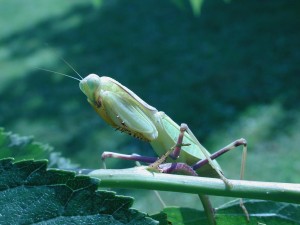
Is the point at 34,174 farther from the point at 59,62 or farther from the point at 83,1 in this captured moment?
the point at 83,1

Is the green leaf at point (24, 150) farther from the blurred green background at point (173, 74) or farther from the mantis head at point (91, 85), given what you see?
the blurred green background at point (173, 74)

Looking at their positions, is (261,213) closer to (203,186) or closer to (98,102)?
(203,186)

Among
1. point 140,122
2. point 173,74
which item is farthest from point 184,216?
point 173,74

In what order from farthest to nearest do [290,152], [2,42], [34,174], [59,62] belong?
[2,42] < [59,62] < [290,152] < [34,174]

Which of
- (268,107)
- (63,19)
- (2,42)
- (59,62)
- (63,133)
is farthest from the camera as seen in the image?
(63,19)

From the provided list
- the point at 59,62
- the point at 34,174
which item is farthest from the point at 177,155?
the point at 59,62

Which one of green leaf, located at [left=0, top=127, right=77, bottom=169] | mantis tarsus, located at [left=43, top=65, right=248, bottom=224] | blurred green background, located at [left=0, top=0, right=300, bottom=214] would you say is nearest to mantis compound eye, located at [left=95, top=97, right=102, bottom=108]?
mantis tarsus, located at [left=43, top=65, right=248, bottom=224]
